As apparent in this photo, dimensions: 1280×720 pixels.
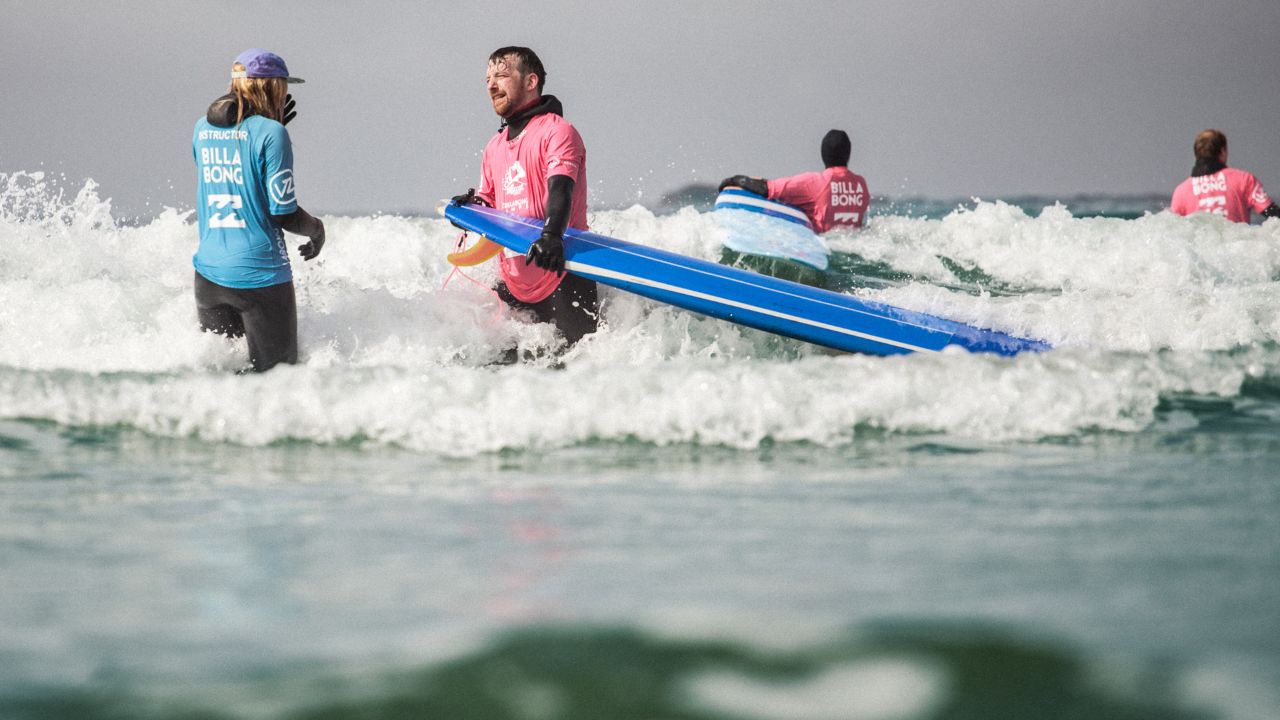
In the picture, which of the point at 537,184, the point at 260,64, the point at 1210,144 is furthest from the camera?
the point at 1210,144

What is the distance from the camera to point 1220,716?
1349 millimetres

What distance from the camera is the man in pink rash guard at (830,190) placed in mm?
6816

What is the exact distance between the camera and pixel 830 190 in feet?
22.9

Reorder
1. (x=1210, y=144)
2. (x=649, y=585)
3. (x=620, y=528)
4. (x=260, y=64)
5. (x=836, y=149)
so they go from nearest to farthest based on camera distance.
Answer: (x=649, y=585) < (x=620, y=528) < (x=260, y=64) < (x=836, y=149) < (x=1210, y=144)

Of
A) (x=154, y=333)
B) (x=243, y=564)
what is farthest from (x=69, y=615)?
(x=154, y=333)

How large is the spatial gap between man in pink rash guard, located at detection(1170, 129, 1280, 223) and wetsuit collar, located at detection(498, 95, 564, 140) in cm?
554

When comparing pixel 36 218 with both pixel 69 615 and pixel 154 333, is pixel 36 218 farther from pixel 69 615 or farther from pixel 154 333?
pixel 69 615

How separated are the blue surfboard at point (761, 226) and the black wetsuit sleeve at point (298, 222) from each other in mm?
3058

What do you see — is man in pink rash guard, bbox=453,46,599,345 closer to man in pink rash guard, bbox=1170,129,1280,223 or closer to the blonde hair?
the blonde hair

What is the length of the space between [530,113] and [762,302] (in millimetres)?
1170

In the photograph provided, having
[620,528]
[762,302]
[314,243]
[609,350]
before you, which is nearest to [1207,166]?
[762,302]

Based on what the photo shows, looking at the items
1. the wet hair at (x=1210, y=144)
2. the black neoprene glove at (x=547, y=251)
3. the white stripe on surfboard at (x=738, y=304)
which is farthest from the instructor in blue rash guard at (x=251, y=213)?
the wet hair at (x=1210, y=144)

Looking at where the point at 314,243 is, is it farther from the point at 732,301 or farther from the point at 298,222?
the point at 732,301

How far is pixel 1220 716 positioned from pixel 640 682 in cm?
73
